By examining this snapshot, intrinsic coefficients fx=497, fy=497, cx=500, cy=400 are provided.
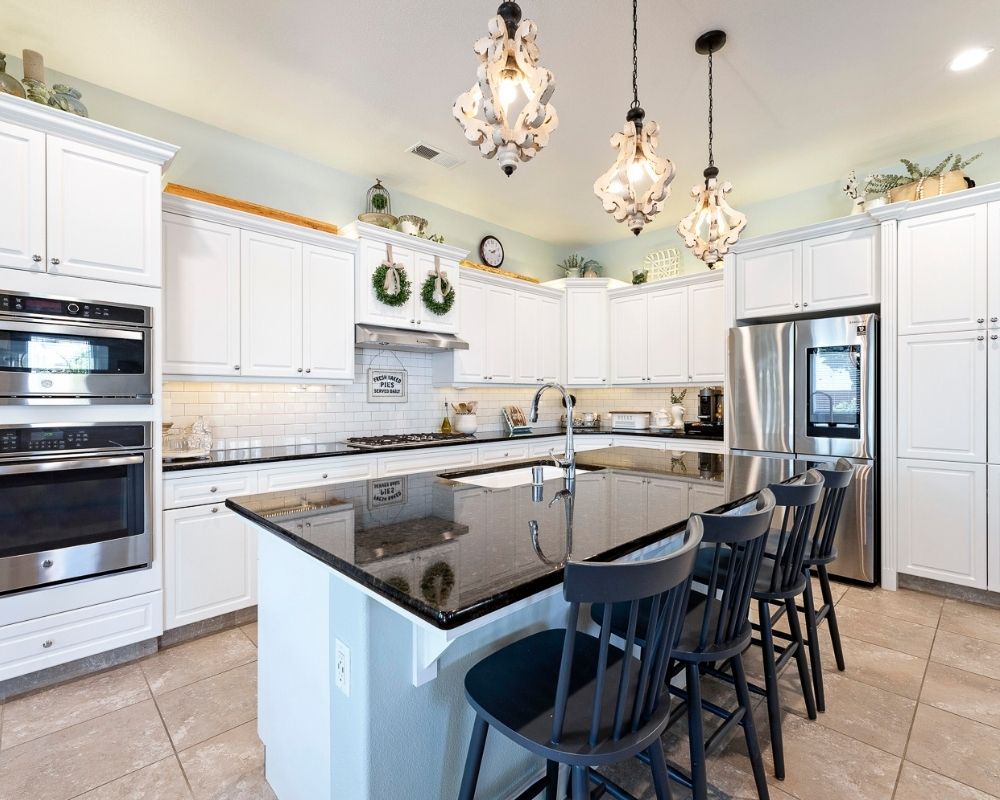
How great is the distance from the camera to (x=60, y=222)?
220 cm

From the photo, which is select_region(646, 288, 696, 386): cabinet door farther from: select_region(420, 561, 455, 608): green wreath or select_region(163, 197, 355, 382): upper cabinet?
select_region(420, 561, 455, 608): green wreath

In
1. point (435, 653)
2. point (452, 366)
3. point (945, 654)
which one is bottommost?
point (945, 654)

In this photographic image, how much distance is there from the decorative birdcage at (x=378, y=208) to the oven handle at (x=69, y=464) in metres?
2.27

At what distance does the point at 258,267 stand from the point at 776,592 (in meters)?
3.23

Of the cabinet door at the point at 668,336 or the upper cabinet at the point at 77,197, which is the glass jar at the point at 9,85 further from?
the cabinet door at the point at 668,336

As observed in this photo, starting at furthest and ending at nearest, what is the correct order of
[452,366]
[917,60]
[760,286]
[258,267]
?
[452,366] < [760,286] < [258,267] < [917,60]

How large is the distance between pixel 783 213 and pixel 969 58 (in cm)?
174

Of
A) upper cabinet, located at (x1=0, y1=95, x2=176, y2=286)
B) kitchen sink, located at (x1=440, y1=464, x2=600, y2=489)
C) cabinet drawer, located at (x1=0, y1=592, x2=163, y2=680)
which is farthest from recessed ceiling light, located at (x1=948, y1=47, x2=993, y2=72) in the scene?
cabinet drawer, located at (x1=0, y1=592, x2=163, y2=680)

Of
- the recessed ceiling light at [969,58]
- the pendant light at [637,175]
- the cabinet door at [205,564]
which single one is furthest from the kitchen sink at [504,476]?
the recessed ceiling light at [969,58]

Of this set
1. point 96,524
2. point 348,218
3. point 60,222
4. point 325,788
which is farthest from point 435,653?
point 348,218

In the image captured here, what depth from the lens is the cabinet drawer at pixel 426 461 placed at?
3455 millimetres

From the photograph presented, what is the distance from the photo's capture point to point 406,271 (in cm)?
384

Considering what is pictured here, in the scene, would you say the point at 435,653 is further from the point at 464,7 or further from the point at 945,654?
the point at 945,654

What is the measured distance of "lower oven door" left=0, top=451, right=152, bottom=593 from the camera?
2.09 m
